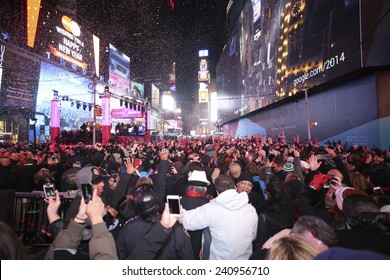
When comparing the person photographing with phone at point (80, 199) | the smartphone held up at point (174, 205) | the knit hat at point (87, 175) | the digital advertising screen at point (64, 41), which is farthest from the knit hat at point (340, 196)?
the digital advertising screen at point (64, 41)

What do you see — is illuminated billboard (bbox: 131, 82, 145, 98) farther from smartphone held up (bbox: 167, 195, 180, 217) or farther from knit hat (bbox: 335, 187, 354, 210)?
smartphone held up (bbox: 167, 195, 180, 217)

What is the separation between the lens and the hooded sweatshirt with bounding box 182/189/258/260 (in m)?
2.70

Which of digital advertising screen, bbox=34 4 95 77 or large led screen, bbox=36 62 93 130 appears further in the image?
digital advertising screen, bbox=34 4 95 77

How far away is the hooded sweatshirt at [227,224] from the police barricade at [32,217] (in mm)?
3914

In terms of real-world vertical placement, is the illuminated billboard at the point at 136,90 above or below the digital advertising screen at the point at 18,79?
above

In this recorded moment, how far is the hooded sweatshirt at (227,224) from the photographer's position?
2703mm

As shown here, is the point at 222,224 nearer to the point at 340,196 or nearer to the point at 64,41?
the point at 340,196

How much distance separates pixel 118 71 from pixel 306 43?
42793mm

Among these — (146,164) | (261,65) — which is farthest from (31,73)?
(146,164)

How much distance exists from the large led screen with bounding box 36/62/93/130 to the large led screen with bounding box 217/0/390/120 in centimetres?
2040

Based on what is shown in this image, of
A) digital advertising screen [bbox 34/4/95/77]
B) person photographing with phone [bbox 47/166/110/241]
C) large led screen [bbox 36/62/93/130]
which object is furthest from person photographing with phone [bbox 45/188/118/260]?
digital advertising screen [bbox 34/4/95/77]

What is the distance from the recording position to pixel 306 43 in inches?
779

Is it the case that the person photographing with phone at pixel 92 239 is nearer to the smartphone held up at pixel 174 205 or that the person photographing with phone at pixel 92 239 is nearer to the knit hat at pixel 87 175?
the smartphone held up at pixel 174 205

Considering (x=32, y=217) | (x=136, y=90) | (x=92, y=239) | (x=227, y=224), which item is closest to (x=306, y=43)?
(x=32, y=217)
